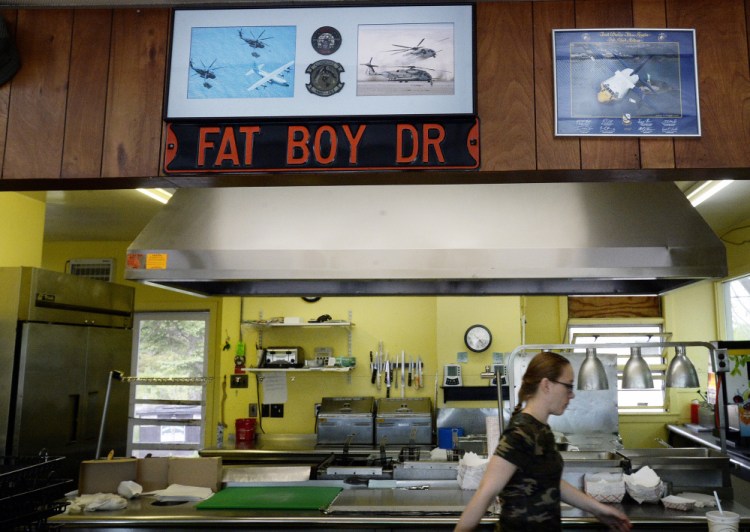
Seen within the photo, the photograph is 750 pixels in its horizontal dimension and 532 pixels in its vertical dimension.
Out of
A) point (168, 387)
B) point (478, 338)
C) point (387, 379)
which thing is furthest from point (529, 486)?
point (168, 387)

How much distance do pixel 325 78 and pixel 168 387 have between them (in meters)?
6.15

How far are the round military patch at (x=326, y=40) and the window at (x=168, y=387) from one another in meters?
5.79

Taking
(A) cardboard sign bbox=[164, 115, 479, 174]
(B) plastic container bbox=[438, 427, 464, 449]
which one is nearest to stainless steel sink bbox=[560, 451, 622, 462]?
(B) plastic container bbox=[438, 427, 464, 449]

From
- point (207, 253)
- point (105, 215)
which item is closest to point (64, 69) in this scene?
point (207, 253)

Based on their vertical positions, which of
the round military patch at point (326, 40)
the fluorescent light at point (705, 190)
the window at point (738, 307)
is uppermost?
the fluorescent light at point (705, 190)

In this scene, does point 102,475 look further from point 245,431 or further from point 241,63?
point 245,431

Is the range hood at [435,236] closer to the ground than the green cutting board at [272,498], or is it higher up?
higher up

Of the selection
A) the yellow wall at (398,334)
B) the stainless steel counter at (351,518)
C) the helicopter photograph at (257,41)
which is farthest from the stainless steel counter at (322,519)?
the yellow wall at (398,334)

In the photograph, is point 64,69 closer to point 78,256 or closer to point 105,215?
point 105,215

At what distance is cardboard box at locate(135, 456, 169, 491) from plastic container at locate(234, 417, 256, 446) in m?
2.64

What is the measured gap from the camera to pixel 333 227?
127 inches

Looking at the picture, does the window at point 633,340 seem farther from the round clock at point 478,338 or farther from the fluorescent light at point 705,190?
the fluorescent light at point 705,190

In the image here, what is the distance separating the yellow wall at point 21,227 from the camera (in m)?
4.68

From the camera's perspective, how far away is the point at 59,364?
452 cm
